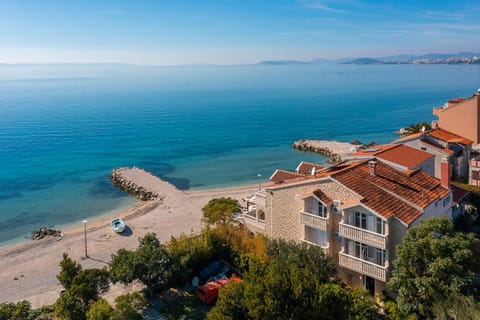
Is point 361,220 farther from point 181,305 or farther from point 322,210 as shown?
point 181,305

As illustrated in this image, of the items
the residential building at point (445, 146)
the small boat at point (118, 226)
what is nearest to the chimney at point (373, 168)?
the residential building at point (445, 146)

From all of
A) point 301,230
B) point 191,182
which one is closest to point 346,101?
point 191,182

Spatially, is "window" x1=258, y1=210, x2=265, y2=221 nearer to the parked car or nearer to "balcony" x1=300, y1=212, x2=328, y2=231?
"balcony" x1=300, y1=212, x2=328, y2=231

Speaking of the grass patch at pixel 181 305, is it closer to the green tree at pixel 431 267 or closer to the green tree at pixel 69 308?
the green tree at pixel 69 308

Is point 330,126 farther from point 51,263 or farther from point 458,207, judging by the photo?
point 51,263

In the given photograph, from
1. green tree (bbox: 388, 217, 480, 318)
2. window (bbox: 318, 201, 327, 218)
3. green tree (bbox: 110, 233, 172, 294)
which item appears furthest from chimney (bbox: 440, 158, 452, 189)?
green tree (bbox: 110, 233, 172, 294)

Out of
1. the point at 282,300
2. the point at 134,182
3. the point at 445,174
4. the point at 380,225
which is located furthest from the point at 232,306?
the point at 134,182

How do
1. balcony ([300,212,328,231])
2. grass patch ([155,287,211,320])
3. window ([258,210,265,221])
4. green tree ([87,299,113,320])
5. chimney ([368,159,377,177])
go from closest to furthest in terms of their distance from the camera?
green tree ([87,299,113,320])
grass patch ([155,287,211,320])
balcony ([300,212,328,231])
chimney ([368,159,377,177])
window ([258,210,265,221])
